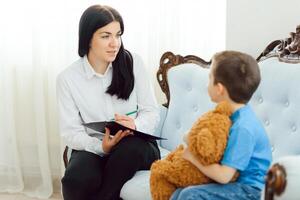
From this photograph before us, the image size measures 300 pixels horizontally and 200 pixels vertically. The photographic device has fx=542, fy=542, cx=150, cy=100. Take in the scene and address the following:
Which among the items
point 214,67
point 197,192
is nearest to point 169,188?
point 197,192

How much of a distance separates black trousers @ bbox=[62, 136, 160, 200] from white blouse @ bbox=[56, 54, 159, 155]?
145 millimetres

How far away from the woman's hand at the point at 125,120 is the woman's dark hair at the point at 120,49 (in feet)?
0.44

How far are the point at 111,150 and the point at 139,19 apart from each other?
3.32ft

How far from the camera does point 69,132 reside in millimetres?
2357

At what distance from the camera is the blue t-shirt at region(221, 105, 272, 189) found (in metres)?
1.68

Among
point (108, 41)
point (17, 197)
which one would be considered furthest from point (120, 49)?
point (17, 197)

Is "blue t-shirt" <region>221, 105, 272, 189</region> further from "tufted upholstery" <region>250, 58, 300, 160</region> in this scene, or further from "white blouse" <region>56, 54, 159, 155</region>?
"white blouse" <region>56, 54, 159, 155</region>

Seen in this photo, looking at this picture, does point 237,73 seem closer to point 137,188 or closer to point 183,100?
point 137,188

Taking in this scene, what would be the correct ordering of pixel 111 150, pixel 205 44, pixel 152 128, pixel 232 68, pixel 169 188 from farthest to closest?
pixel 205 44 < pixel 152 128 < pixel 111 150 < pixel 169 188 < pixel 232 68

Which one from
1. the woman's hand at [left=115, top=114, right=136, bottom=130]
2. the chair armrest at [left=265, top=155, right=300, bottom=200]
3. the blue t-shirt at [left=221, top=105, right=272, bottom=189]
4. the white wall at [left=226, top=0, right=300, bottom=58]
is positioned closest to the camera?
the chair armrest at [left=265, top=155, right=300, bottom=200]

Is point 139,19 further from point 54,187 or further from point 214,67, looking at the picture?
point 214,67

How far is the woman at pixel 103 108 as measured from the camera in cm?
218

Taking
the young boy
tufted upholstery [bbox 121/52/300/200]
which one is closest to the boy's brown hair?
the young boy

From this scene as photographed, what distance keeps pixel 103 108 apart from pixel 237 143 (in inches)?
35.2
